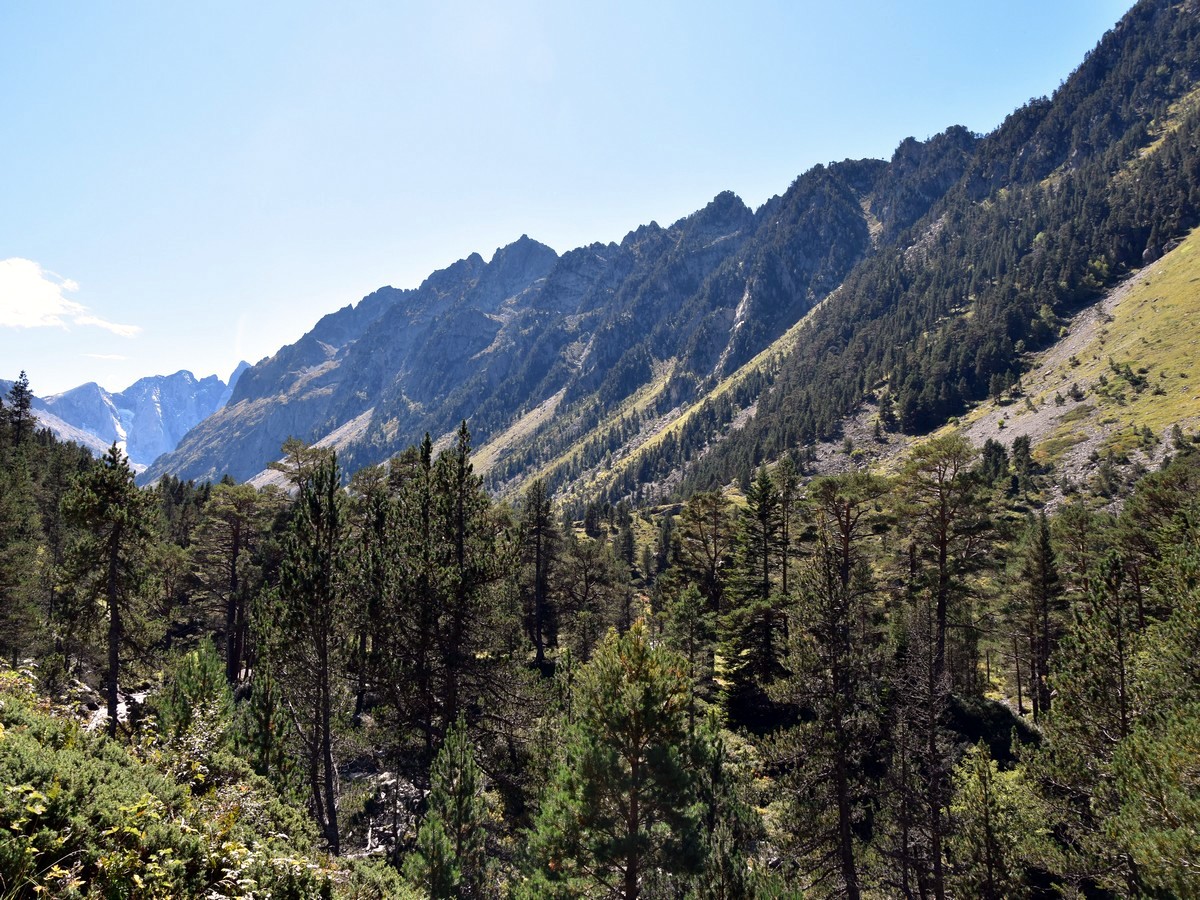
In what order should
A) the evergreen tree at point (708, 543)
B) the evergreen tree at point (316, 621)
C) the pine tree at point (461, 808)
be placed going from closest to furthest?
the pine tree at point (461, 808)
the evergreen tree at point (316, 621)
the evergreen tree at point (708, 543)

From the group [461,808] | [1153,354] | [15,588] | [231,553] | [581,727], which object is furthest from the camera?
[1153,354]

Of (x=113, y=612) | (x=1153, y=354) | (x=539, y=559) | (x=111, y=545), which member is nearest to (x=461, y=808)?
(x=113, y=612)

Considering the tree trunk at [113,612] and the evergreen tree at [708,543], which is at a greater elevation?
the tree trunk at [113,612]

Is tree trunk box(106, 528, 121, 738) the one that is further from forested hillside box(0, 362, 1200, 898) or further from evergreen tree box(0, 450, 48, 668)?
evergreen tree box(0, 450, 48, 668)

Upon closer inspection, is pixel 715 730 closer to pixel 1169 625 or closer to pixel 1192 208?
pixel 1169 625

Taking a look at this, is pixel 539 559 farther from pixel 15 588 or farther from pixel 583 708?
pixel 15 588

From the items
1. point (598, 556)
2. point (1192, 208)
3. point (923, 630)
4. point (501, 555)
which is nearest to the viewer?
point (923, 630)

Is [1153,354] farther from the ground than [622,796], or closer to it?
farther from the ground

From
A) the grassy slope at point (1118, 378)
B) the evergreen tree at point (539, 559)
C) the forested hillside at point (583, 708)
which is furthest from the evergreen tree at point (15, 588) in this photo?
the grassy slope at point (1118, 378)

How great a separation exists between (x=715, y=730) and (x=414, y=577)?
42.7ft

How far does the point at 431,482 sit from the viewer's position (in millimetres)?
24625

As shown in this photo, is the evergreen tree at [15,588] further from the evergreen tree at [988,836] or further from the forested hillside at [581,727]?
the evergreen tree at [988,836]

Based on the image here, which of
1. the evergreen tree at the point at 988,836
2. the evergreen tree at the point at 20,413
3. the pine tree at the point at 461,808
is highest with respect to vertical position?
the evergreen tree at the point at 20,413

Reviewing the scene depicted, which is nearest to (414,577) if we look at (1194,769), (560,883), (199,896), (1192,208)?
(560,883)
